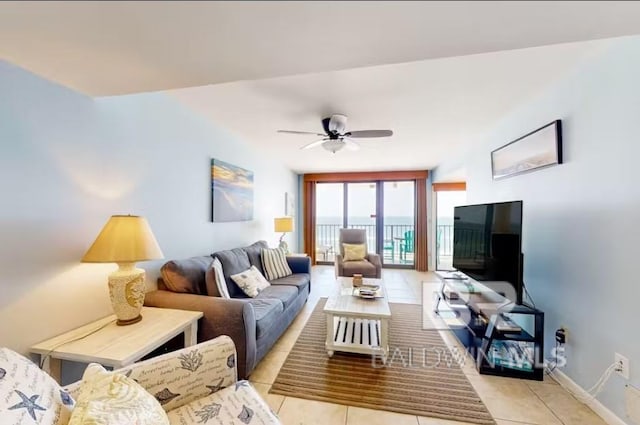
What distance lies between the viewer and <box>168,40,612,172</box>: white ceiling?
5.96 ft

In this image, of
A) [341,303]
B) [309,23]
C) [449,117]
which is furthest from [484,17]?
[341,303]

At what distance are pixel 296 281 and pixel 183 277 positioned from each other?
4.62ft

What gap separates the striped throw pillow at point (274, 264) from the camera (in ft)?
11.0

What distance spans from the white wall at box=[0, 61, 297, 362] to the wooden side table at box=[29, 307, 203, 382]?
119 mm

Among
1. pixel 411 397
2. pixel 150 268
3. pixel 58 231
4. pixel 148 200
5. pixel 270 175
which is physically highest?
pixel 270 175

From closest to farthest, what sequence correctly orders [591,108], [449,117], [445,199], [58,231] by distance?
[58,231]
[591,108]
[449,117]
[445,199]

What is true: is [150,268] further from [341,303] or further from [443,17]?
[443,17]

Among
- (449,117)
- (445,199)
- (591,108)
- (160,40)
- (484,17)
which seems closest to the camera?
(484,17)

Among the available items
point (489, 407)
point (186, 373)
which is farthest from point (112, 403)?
point (489, 407)

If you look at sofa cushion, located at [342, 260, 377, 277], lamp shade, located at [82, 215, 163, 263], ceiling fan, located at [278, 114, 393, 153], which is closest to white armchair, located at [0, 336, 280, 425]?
lamp shade, located at [82, 215, 163, 263]

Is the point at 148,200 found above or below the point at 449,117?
below

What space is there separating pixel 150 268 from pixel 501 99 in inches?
129

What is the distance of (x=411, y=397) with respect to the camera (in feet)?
5.89

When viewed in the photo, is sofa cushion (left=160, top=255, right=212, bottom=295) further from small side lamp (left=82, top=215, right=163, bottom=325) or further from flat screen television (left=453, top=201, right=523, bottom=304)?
flat screen television (left=453, top=201, right=523, bottom=304)
